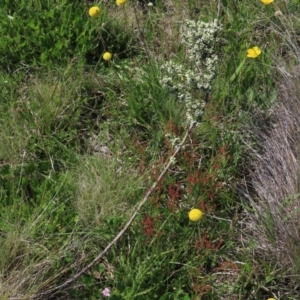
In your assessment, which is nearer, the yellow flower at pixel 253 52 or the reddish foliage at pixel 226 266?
the reddish foliage at pixel 226 266

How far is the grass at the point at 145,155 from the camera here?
93.9 inches

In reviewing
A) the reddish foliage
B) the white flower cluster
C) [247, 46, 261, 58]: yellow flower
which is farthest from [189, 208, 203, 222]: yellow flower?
[247, 46, 261, 58]: yellow flower

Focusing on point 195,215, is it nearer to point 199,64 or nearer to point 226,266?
point 226,266

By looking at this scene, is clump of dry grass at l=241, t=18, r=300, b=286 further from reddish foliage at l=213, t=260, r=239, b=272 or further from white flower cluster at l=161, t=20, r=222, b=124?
white flower cluster at l=161, t=20, r=222, b=124

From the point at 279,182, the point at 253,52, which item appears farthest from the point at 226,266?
the point at 253,52

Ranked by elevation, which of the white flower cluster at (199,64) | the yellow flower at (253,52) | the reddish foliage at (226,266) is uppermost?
the white flower cluster at (199,64)

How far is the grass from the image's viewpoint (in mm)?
2385

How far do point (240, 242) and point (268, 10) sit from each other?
1411 mm

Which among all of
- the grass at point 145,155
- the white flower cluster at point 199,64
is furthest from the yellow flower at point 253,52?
the white flower cluster at point 199,64

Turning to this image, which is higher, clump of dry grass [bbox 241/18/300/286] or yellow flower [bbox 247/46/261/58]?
yellow flower [bbox 247/46/261/58]

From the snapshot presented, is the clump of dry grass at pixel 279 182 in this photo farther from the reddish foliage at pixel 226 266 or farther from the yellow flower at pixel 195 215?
the yellow flower at pixel 195 215

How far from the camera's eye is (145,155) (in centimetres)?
286

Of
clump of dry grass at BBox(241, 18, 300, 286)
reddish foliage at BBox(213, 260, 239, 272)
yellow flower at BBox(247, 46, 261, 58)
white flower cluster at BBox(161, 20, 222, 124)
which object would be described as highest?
white flower cluster at BBox(161, 20, 222, 124)

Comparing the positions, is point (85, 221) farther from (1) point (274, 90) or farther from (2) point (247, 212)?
(1) point (274, 90)
